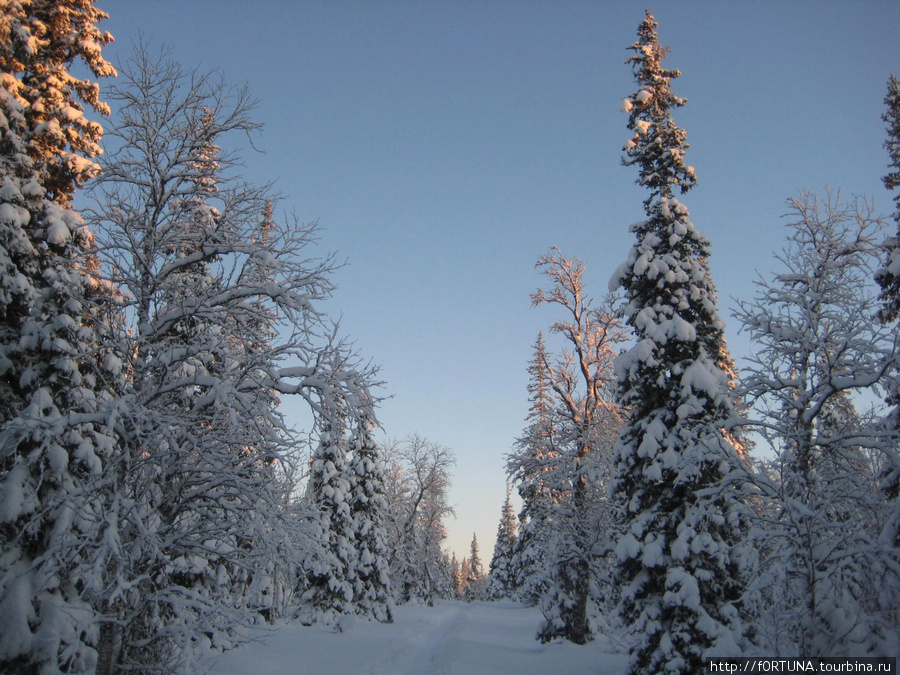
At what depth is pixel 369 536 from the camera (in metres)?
28.4

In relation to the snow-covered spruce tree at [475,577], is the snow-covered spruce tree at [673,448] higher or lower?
higher

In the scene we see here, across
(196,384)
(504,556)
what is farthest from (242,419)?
(504,556)

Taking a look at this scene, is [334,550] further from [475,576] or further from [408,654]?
[475,576]

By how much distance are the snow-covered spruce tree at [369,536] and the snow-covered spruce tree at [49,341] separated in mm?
16975

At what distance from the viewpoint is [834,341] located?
408 inches

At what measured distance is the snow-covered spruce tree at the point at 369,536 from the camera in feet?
89.0

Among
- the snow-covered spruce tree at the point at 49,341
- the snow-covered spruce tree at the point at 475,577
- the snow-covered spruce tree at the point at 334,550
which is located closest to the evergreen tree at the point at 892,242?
the snow-covered spruce tree at the point at 49,341

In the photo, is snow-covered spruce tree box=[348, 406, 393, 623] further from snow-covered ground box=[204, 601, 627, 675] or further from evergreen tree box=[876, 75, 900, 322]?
evergreen tree box=[876, 75, 900, 322]

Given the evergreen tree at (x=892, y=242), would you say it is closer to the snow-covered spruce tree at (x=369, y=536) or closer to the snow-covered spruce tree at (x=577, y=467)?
the snow-covered spruce tree at (x=577, y=467)

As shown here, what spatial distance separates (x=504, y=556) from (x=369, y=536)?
40046 millimetres

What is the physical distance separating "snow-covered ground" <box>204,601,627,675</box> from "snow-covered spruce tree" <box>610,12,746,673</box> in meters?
3.99

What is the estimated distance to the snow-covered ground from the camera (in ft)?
A: 46.7

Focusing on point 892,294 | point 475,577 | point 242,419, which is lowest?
point 475,577

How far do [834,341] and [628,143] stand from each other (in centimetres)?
855
